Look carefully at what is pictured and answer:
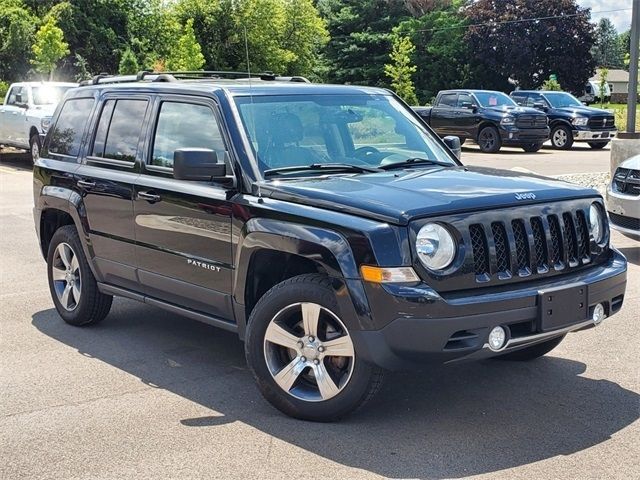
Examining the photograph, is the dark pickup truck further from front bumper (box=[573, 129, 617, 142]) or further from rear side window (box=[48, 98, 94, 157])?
rear side window (box=[48, 98, 94, 157])

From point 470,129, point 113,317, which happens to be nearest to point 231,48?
point 470,129

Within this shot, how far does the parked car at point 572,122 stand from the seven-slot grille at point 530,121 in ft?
6.23

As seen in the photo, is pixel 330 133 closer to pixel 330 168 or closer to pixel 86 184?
pixel 330 168

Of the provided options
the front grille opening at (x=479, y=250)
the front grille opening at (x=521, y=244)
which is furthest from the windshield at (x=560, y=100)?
the front grille opening at (x=479, y=250)

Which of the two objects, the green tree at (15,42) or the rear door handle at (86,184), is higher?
the green tree at (15,42)

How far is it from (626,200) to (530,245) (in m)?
4.97

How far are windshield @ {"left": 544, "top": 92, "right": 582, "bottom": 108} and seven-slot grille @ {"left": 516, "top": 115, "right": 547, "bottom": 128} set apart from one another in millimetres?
2533

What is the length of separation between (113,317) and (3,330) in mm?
842

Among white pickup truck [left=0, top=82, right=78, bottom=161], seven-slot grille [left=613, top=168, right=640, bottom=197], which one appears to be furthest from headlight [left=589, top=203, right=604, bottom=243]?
white pickup truck [left=0, top=82, right=78, bottom=161]

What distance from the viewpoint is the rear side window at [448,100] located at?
26500 mm

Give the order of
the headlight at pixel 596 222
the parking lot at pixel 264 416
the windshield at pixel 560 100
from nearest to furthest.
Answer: the parking lot at pixel 264 416, the headlight at pixel 596 222, the windshield at pixel 560 100

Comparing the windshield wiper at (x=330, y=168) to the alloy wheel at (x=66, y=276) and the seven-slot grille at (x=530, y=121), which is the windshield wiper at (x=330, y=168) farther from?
the seven-slot grille at (x=530, y=121)

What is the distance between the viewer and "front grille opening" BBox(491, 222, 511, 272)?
4562mm

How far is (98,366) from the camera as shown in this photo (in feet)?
19.2
